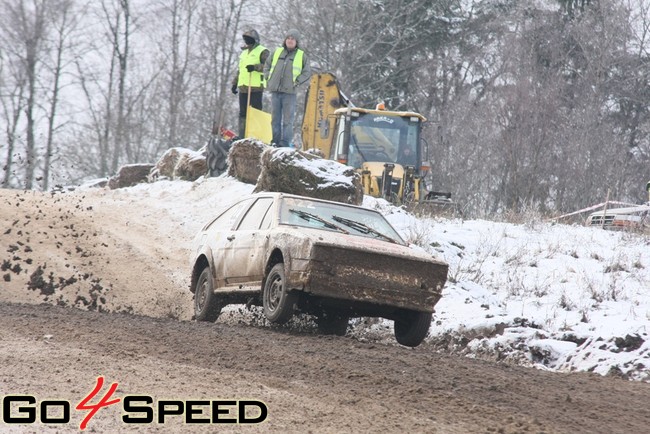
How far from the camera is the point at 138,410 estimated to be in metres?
5.91

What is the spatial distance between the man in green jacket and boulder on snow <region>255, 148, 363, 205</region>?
241cm

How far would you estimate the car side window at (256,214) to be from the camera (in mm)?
11272

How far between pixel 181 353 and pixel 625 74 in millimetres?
36414

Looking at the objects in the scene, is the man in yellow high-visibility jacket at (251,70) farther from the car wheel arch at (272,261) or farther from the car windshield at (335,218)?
the car wheel arch at (272,261)

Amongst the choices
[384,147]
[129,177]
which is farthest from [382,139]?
[129,177]

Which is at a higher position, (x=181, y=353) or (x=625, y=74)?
(x=625, y=74)

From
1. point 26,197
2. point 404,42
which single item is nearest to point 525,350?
point 26,197

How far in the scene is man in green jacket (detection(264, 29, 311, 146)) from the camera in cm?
1877

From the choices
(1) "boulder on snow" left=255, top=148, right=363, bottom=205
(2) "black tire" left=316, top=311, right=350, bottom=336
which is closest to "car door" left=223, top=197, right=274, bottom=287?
(2) "black tire" left=316, top=311, right=350, bottom=336

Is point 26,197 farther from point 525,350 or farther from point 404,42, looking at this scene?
point 404,42

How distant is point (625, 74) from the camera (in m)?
41.4

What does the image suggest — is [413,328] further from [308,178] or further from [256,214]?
[308,178]

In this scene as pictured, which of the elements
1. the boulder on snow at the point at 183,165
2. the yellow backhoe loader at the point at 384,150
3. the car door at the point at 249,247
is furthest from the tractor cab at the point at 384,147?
the car door at the point at 249,247

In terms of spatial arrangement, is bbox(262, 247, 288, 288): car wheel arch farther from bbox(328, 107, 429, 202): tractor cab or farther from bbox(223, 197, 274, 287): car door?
bbox(328, 107, 429, 202): tractor cab
